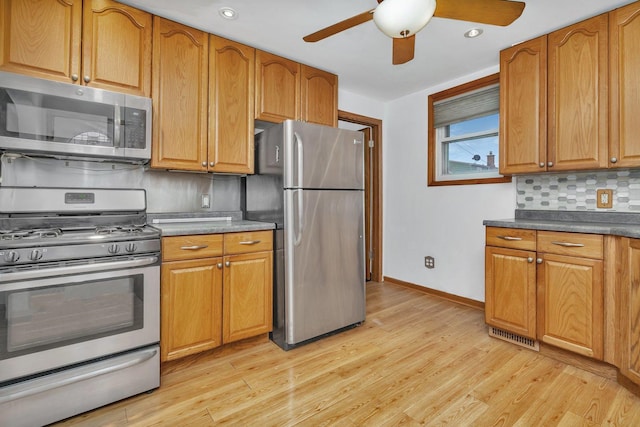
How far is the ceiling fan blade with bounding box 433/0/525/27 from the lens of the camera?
1.43m

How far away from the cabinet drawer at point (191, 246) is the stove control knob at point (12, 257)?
64 centimetres

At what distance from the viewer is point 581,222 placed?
2.36 m

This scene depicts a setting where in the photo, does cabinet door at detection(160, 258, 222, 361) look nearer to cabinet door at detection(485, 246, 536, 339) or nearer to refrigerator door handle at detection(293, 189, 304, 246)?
refrigerator door handle at detection(293, 189, 304, 246)

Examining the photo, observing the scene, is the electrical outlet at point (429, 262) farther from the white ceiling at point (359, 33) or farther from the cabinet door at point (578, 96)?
the white ceiling at point (359, 33)

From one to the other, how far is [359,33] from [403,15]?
47.2 inches

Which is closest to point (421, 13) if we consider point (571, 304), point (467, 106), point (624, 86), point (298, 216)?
point (298, 216)

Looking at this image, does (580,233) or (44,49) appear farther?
(580,233)

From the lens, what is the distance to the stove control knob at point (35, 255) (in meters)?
1.46

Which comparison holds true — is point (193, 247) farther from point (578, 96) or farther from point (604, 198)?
point (604, 198)

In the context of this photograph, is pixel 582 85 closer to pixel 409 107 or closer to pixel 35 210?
pixel 409 107

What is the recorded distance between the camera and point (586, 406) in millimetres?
1639

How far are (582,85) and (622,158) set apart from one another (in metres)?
0.57

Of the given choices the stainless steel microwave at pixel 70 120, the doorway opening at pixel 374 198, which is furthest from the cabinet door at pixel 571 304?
the stainless steel microwave at pixel 70 120

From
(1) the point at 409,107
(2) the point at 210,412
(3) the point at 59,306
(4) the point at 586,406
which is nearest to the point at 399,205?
(1) the point at 409,107
